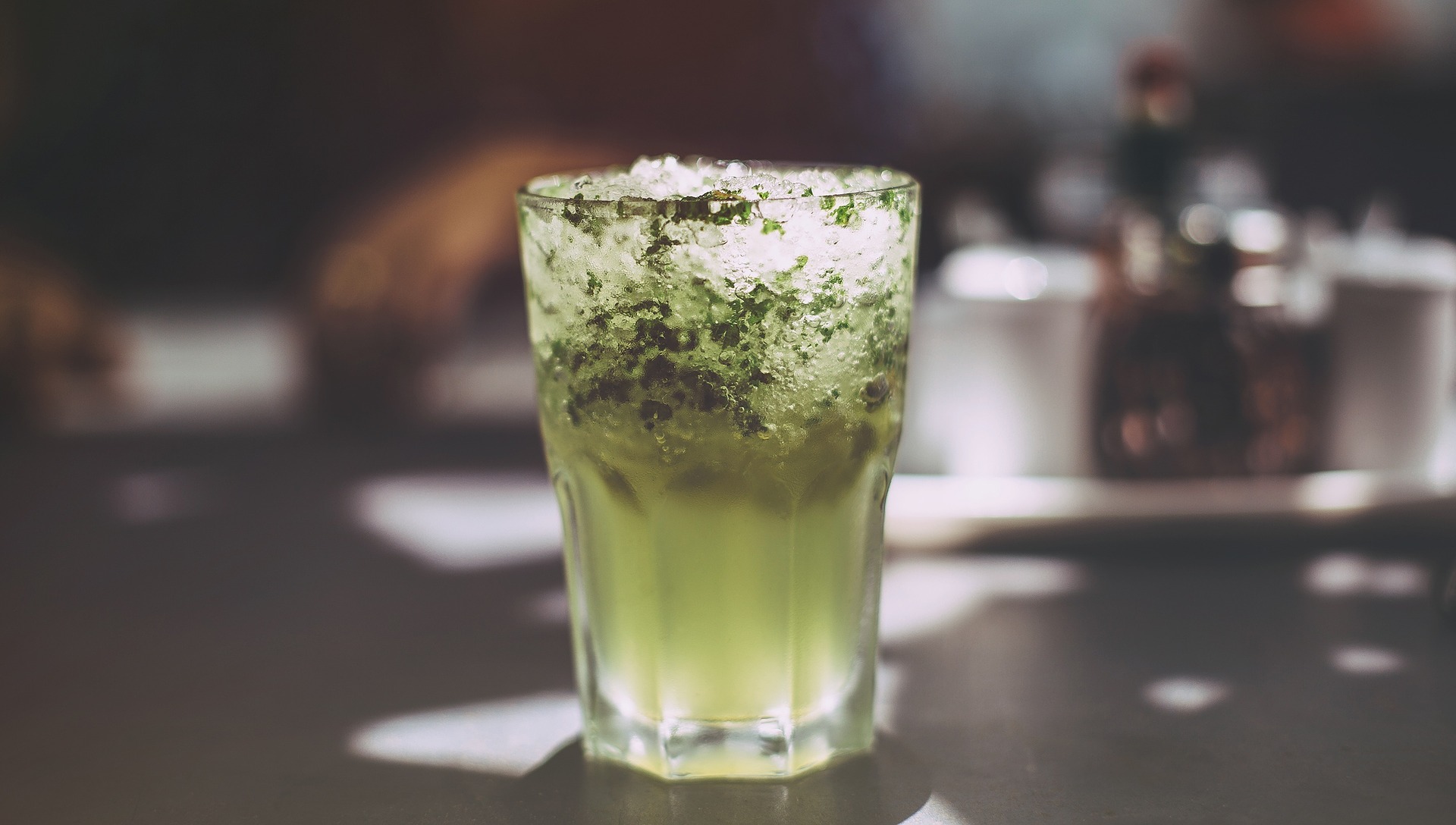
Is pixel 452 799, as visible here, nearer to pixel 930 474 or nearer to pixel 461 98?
pixel 930 474

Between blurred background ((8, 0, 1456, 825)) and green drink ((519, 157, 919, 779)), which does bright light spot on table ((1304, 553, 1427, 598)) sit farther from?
green drink ((519, 157, 919, 779))

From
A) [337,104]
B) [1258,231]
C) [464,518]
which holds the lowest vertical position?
[464,518]

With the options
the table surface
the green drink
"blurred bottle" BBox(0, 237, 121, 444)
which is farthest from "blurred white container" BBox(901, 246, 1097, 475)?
"blurred bottle" BBox(0, 237, 121, 444)

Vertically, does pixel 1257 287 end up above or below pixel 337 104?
below

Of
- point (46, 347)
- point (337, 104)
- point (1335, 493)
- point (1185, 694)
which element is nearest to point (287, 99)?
point (337, 104)

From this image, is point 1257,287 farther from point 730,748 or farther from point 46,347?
point 46,347

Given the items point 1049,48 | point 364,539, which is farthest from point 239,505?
point 1049,48
